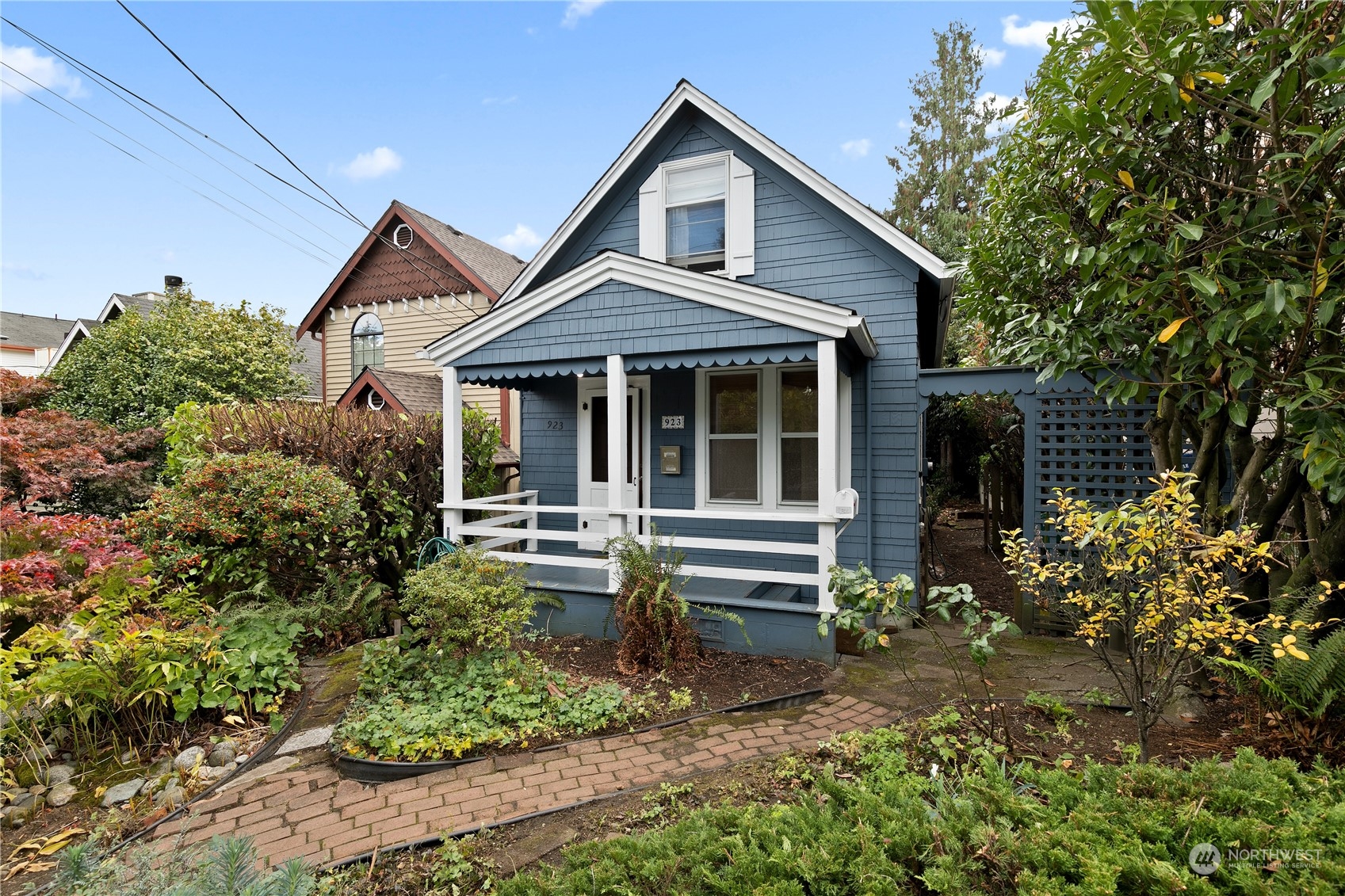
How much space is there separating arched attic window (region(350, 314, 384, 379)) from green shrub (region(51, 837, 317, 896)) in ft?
42.1

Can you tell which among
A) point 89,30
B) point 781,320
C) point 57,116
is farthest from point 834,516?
point 57,116

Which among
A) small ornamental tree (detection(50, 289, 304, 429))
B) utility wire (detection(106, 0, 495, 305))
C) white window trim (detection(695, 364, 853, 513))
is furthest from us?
small ornamental tree (detection(50, 289, 304, 429))

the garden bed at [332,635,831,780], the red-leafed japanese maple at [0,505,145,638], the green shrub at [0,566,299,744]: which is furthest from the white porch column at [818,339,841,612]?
the red-leafed japanese maple at [0,505,145,638]

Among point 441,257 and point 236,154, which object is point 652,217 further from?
point 441,257

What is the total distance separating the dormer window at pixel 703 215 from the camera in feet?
23.0

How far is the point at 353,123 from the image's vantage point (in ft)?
33.8

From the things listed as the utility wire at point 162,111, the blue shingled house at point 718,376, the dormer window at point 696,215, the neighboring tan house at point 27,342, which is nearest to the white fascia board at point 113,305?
the utility wire at point 162,111

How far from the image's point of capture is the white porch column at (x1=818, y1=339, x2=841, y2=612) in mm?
5113

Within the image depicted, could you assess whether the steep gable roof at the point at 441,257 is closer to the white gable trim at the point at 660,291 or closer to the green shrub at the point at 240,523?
the white gable trim at the point at 660,291

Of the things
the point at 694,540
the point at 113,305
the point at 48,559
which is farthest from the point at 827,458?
the point at 113,305

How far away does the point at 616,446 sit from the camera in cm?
578

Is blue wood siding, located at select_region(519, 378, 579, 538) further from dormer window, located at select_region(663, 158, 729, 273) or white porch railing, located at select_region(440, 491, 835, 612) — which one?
dormer window, located at select_region(663, 158, 729, 273)

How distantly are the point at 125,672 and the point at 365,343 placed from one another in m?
10.8

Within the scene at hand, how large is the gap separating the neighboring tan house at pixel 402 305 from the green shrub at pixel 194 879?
10366 millimetres
